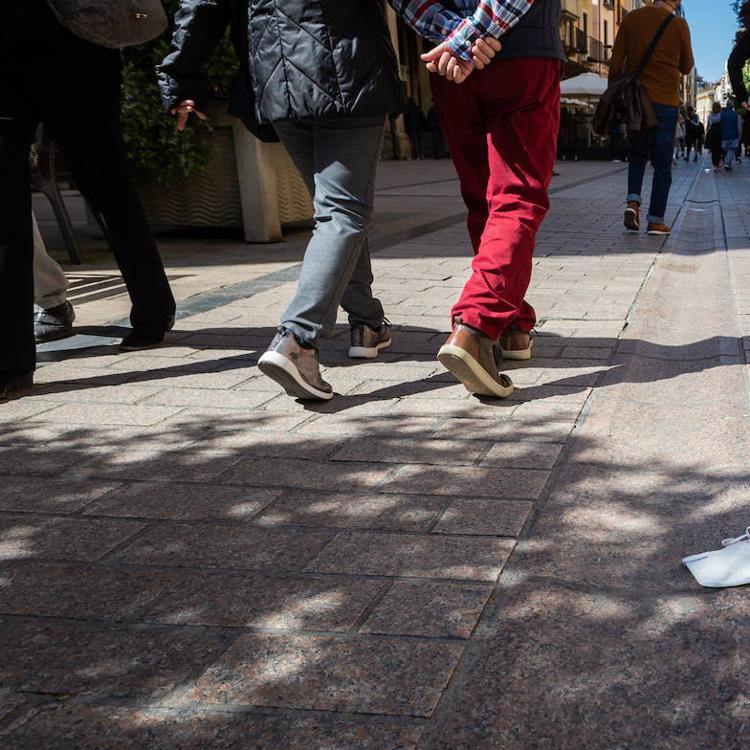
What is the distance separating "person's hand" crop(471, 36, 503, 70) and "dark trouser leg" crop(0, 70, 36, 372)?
1.61 metres

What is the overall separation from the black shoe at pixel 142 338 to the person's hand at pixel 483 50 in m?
1.85

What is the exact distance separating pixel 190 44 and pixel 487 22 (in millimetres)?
1010

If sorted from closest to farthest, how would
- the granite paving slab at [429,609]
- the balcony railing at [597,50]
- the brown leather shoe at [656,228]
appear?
the granite paving slab at [429,609]
the brown leather shoe at [656,228]
the balcony railing at [597,50]

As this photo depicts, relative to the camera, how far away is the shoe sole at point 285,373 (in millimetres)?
3445

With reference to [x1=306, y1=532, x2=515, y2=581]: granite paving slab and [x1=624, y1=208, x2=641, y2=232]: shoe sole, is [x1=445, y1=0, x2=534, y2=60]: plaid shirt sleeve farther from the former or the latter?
[x1=624, y1=208, x2=641, y2=232]: shoe sole

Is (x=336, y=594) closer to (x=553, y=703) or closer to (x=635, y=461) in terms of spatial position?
(x=553, y=703)

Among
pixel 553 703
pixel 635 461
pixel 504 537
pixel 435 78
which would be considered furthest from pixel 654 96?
pixel 553 703

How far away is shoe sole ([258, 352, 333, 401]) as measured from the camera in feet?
11.3

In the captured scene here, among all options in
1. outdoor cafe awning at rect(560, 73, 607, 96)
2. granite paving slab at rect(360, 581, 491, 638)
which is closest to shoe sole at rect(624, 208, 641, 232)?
granite paving slab at rect(360, 581, 491, 638)

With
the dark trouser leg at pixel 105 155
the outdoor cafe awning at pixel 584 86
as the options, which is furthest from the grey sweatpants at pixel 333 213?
the outdoor cafe awning at pixel 584 86

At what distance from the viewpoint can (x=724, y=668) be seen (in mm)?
1833

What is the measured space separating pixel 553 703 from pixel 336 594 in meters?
0.56

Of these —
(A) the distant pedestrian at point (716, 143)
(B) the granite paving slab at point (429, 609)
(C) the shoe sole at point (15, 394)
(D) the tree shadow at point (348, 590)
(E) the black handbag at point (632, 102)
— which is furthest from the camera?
(A) the distant pedestrian at point (716, 143)

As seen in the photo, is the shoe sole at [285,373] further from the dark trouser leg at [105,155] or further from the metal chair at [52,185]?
the metal chair at [52,185]
